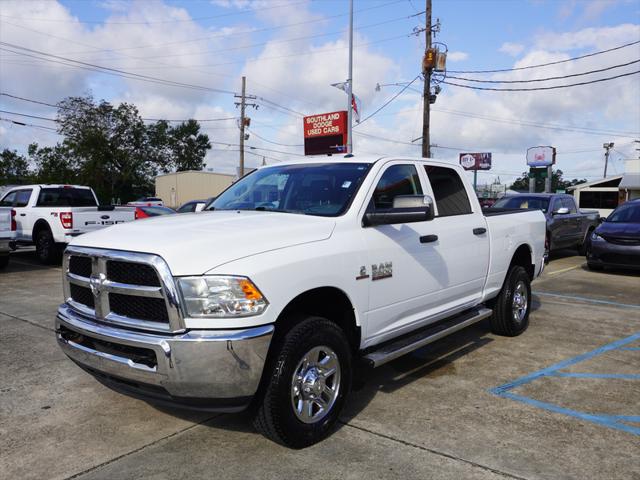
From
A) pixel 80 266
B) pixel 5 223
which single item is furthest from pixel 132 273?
pixel 5 223

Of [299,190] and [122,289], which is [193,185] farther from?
[122,289]

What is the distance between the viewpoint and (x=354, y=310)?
12.0 feet

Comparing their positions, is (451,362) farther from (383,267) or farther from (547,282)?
(547,282)

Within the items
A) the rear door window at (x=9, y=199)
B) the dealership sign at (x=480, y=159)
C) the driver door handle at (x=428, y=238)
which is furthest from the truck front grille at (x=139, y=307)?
the dealership sign at (x=480, y=159)

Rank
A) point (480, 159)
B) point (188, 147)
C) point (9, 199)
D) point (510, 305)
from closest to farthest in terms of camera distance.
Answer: point (510, 305)
point (9, 199)
point (480, 159)
point (188, 147)

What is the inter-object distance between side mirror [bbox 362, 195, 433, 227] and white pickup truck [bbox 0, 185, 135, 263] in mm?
9237

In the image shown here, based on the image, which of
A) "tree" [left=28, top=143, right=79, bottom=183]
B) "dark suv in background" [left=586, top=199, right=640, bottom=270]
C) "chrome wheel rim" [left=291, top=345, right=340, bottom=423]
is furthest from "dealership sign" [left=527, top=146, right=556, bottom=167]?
"tree" [left=28, top=143, right=79, bottom=183]

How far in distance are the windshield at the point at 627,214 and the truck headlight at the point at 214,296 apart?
11.2 m

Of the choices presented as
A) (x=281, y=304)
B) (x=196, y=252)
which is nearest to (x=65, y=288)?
(x=196, y=252)

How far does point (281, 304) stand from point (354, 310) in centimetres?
75

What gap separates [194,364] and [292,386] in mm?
661

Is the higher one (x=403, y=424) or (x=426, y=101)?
(x=426, y=101)

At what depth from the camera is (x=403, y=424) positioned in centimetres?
369

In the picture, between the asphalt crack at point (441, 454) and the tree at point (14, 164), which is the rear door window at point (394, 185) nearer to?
the asphalt crack at point (441, 454)
